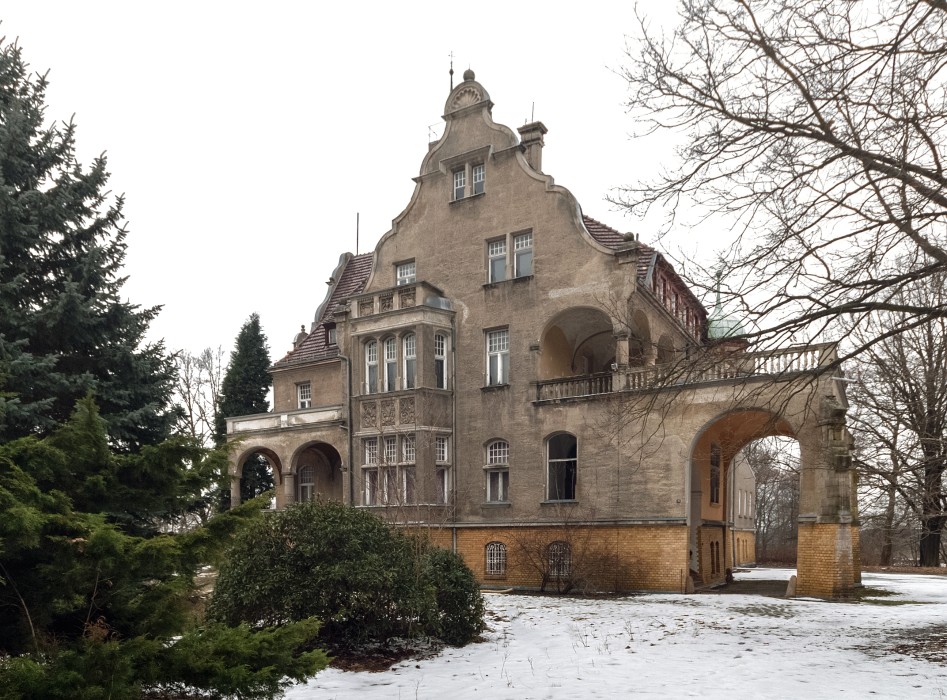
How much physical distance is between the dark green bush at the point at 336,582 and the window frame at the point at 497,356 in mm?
14565

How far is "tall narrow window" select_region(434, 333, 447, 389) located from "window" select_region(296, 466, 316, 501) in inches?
347

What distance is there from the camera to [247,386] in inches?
1700

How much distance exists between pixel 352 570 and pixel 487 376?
16.0 m

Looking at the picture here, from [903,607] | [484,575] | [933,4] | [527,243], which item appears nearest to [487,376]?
[527,243]

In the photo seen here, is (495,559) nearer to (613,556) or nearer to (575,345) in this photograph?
(613,556)

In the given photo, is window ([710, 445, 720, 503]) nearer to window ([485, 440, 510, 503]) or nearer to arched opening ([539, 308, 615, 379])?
arched opening ([539, 308, 615, 379])

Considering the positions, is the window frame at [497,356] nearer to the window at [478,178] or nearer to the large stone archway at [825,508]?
the window at [478,178]

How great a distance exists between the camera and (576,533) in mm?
24359

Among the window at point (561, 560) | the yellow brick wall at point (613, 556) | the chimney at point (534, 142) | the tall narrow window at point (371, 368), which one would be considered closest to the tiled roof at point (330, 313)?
the tall narrow window at point (371, 368)

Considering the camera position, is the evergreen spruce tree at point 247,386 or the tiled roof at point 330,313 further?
the evergreen spruce tree at point 247,386

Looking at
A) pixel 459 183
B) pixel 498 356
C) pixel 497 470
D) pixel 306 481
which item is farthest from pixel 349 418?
pixel 459 183

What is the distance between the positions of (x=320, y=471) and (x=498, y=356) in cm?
1062

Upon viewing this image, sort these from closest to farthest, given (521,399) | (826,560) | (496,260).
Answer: (826,560)
(521,399)
(496,260)

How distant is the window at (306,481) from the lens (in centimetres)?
3397
